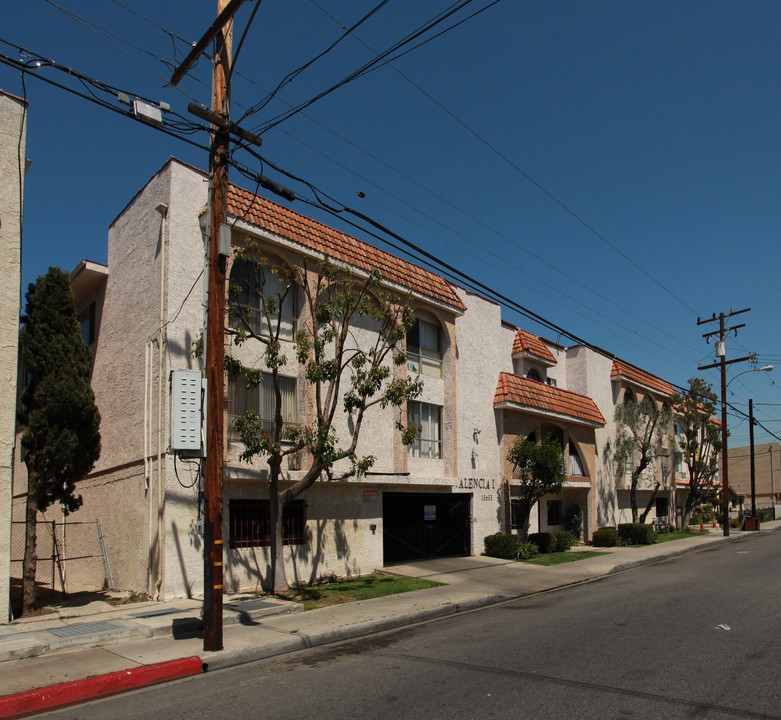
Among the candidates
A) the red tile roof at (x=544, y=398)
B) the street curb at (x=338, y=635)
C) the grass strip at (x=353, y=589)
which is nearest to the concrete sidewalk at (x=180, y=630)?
the street curb at (x=338, y=635)

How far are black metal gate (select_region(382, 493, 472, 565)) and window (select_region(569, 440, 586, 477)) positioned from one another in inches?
304

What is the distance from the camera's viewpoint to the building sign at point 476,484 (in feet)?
67.8

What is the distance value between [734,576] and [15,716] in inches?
598

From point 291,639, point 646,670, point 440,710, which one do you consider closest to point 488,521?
point 291,639

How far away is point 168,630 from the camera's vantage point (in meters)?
10.4

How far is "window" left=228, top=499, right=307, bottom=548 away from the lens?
576 inches

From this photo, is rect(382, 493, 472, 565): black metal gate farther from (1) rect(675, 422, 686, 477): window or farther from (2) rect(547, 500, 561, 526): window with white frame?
(1) rect(675, 422, 686, 477): window

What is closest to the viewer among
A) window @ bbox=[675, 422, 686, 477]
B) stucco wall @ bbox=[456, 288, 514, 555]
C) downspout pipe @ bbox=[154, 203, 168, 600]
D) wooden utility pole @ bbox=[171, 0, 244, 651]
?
wooden utility pole @ bbox=[171, 0, 244, 651]

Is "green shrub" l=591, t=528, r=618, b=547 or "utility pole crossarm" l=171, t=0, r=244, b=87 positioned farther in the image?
"green shrub" l=591, t=528, r=618, b=547

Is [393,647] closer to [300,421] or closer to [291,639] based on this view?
[291,639]

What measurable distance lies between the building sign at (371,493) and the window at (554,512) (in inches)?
450

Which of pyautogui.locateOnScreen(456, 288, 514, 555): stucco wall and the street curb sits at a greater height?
pyautogui.locateOnScreen(456, 288, 514, 555): stucco wall

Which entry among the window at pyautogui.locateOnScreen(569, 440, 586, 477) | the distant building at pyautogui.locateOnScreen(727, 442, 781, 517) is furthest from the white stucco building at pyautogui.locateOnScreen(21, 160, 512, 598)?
the distant building at pyautogui.locateOnScreen(727, 442, 781, 517)

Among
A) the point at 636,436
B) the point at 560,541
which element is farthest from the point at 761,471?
the point at 560,541
